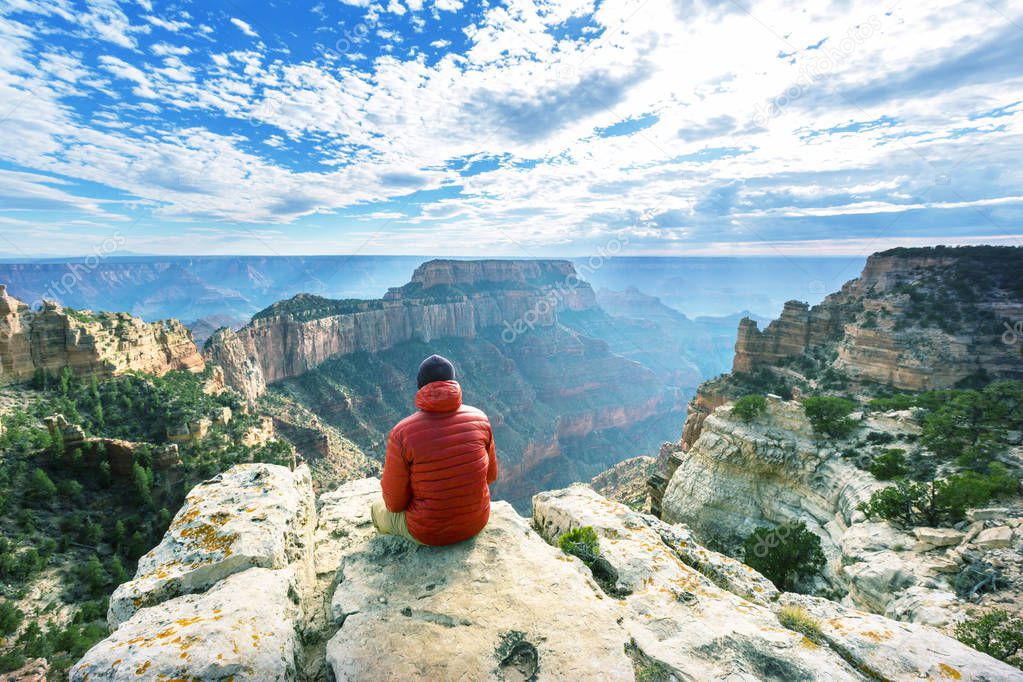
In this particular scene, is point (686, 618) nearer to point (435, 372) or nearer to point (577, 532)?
point (577, 532)

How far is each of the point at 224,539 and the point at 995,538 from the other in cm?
1278

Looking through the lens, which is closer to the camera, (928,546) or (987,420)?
(928,546)

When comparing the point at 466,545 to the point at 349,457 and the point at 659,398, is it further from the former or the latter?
the point at 659,398

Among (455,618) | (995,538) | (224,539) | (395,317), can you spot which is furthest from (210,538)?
(395,317)

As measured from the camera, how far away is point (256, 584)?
4055mm

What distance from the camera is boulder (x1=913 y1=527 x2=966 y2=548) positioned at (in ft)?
28.5

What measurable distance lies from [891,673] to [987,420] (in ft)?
61.9

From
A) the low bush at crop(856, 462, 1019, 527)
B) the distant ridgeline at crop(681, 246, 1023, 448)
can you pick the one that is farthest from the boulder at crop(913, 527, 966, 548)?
the distant ridgeline at crop(681, 246, 1023, 448)

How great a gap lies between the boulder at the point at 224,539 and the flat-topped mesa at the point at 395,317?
45564mm

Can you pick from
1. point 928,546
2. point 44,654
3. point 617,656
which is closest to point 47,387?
point 44,654

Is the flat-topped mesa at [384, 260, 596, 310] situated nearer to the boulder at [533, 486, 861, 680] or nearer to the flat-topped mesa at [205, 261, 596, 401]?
the flat-topped mesa at [205, 261, 596, 401]

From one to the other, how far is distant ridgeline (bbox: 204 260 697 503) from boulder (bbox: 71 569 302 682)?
4797 cm

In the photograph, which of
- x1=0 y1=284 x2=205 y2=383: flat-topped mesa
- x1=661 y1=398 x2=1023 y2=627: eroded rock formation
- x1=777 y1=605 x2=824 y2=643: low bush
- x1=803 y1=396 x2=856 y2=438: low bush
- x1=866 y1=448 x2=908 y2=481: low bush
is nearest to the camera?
x1=777 y1=605 x2=824 y2=643: low bush

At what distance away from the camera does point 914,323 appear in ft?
105
